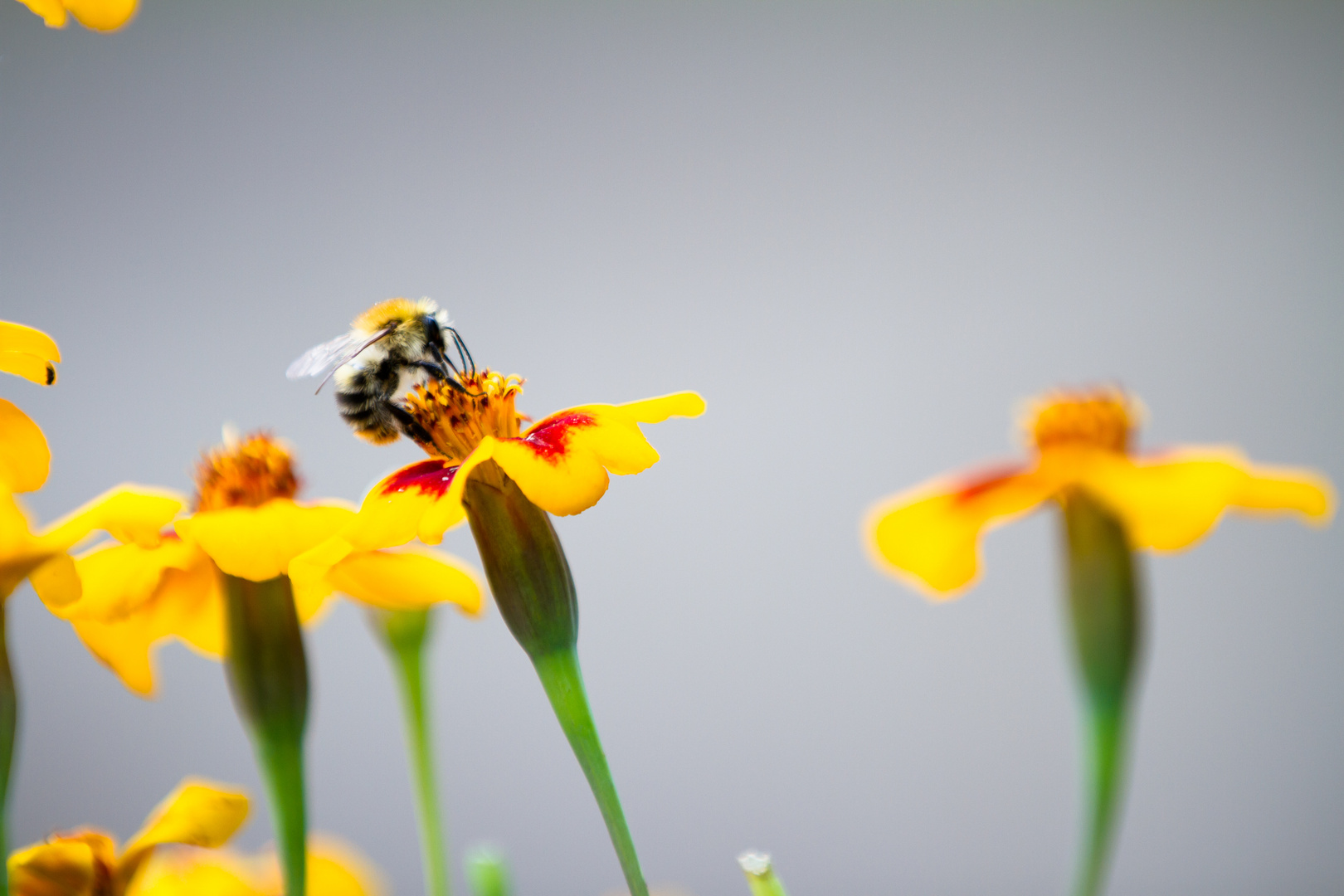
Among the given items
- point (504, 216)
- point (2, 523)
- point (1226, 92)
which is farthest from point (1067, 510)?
point (1226, 92)

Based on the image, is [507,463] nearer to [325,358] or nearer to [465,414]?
[465,414]

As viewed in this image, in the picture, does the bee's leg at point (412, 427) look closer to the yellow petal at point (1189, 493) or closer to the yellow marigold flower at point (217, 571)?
the yellow marigold flower at point (217, 571)

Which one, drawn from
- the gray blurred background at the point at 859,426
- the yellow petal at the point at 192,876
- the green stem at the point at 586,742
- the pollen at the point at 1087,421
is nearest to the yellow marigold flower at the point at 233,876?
the yellow petal at the point at 192,876

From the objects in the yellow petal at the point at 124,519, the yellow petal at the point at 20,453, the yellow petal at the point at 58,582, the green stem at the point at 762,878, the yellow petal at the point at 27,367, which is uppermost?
the yellow petal at the point at 27,367

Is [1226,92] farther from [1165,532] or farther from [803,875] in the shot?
[1165,532]

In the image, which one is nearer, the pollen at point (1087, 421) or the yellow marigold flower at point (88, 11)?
the yellow marigold flower at point (88, 11)

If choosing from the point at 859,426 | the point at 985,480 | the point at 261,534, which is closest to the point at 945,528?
the point at 985,480

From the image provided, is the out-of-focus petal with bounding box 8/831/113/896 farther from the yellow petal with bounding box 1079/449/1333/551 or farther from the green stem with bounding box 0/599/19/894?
the yellow petal with bounding box 1079/449/1333/551
